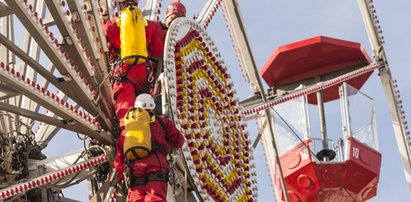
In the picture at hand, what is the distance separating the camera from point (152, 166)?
15.4 meters

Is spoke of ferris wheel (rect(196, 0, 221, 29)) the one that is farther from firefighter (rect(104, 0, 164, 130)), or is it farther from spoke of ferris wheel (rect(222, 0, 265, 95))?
firefighter (rect(104, 0, 164, 130))

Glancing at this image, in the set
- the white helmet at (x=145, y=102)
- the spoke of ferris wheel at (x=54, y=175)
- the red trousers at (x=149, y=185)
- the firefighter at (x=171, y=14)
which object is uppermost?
the firefighter at (x=171, y=14)

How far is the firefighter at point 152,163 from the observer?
15.3 metres

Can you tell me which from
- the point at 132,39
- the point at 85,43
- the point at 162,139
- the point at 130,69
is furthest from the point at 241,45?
the point at 162,139

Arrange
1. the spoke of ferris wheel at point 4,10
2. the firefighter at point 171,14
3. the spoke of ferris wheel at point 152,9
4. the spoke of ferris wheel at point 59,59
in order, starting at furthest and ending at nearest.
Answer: the spoke of ferris wheel at point 152,9 < the firefighter at point 171,14 < the spoke of ferris wheel at point 4,10 < the spoke of ferris wheel at point 59,59

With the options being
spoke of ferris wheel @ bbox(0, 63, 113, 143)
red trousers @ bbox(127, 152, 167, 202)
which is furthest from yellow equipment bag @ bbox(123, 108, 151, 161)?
spoke of ferris wheel @ bbox(0, 63, 113, 143)

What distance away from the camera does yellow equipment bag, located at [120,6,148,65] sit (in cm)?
1647

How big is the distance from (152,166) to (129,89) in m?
1.78

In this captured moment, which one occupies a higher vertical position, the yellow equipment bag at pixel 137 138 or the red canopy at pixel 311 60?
the red canopy at pixel 311 60

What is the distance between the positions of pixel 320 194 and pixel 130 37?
866 cm

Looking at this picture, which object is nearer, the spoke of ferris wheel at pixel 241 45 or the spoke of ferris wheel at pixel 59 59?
the spoke of ferris wheel at pixel 59 59

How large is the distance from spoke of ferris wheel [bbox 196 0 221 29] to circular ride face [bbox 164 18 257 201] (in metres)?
1.04

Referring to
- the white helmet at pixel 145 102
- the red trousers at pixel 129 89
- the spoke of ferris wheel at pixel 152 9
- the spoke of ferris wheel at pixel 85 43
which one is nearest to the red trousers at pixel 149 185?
the white helmet at pixel 145 102

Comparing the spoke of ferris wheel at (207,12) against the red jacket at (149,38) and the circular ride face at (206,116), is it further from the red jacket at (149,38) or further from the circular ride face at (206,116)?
the red jacket at (149,38)
